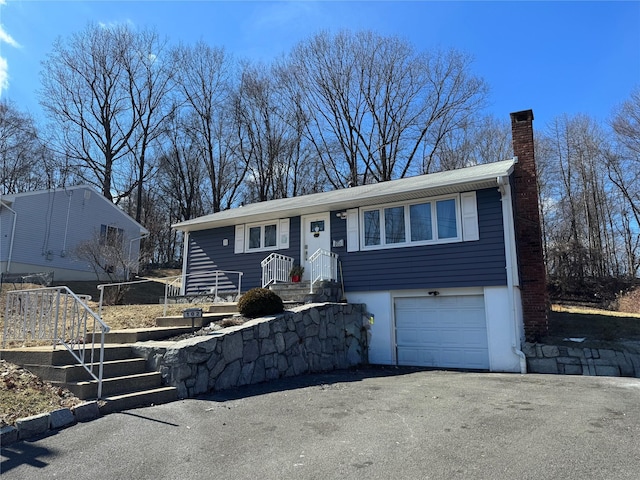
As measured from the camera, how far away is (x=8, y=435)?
4.02m

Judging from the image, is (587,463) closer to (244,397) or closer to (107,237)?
(244,397)

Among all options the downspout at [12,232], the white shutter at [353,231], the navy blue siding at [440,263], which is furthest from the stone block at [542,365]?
the downspout at [12,232]

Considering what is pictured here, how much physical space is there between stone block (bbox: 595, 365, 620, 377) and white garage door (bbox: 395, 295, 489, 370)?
214cm

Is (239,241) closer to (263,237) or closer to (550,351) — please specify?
(263,237)

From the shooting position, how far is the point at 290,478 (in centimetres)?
337

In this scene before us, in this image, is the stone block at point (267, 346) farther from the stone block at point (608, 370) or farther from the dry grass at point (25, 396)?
the stone block at point (608, 370)

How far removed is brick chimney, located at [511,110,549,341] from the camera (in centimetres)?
1002

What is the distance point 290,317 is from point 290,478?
17.0ft

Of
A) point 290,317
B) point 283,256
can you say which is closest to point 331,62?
point 283,256

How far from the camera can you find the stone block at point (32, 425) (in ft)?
13.6

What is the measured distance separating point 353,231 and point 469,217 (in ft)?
9.99

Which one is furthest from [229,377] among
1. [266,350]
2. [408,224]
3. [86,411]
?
[408,224]

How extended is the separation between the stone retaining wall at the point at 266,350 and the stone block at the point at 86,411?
1137 mm

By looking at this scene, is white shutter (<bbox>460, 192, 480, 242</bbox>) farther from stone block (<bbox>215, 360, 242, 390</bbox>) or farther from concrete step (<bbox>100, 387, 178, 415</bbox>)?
concrete step (<bbox>100, 387, 178, 415</bbox>)
